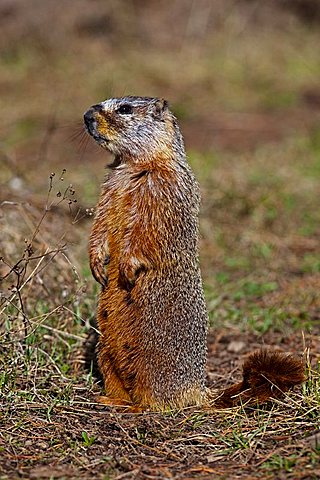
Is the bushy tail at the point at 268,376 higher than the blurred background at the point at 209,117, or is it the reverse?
the blurred background at the point at 209,117

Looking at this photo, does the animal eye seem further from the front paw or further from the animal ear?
the front paw

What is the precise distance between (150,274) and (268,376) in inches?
32.6

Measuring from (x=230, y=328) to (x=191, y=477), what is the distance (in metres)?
2.68

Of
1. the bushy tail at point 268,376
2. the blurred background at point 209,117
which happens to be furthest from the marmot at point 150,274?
the blurred background at point 209,117

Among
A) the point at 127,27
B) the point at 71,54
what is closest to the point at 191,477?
the point at 71,54

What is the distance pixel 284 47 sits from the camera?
16.2 metres

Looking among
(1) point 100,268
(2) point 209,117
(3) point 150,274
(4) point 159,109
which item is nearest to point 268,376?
(3) point 150,274

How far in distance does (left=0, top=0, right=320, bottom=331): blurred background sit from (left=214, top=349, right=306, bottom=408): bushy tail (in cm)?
125

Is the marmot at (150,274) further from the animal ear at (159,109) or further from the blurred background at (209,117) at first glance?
the blurred background at (209,117)

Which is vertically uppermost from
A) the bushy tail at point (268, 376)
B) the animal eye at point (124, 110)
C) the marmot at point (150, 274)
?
the animal eye at point (124, 110)

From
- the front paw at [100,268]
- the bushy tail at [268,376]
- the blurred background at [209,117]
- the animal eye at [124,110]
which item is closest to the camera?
the bushy tail at [268,376]

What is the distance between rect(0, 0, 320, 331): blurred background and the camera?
723 centimetres

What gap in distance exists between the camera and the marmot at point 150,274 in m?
4.44

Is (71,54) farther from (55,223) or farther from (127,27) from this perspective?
(55,223)
